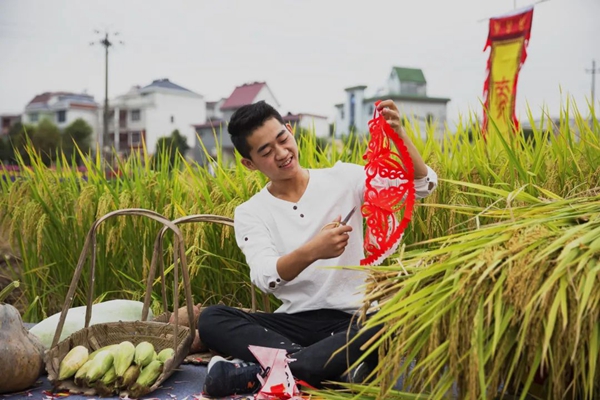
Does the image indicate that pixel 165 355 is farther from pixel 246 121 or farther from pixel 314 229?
pixel 246 121

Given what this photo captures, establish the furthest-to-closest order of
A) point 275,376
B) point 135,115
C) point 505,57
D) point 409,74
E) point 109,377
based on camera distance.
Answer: point 409,74
point 135,115
point 505,57
point 109,377
point 275,376

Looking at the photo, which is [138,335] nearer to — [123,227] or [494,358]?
[123,227]

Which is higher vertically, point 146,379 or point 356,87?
point 356,87

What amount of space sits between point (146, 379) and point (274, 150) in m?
1.02

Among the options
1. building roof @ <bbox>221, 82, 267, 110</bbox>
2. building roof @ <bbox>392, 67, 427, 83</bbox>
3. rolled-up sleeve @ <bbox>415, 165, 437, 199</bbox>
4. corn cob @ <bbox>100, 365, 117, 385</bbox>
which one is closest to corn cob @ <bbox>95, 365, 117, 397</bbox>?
corn cob @ <bbox>100, 365, 117, 385</bbox>

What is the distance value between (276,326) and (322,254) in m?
0.59

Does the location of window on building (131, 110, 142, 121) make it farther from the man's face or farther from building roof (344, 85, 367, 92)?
the man's face

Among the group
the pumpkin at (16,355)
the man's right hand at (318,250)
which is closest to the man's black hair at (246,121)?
the man's right hand at (318,250)

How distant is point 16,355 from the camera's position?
8.57 ft

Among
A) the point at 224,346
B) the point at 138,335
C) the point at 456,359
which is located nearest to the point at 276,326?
the point at 224,346

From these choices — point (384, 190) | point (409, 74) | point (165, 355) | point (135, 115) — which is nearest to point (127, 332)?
point (165, 355)

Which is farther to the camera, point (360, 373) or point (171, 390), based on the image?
point (171, 390)

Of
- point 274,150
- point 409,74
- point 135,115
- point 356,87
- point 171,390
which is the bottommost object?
point 171,390

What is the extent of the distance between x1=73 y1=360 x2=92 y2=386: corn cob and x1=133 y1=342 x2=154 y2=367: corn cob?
0.18m
